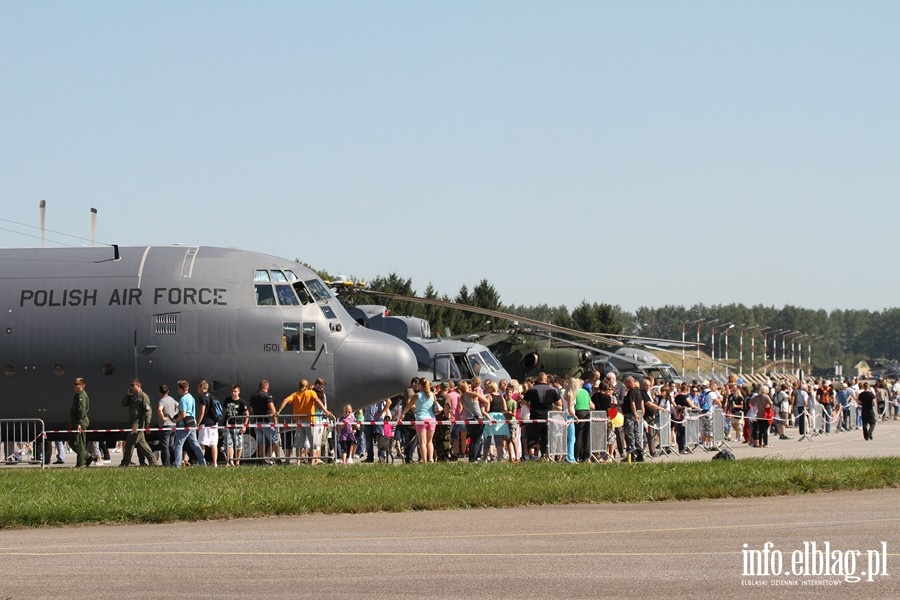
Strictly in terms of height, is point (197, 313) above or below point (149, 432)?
above

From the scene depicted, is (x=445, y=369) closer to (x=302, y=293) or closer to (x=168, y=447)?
(x=302, y=293)

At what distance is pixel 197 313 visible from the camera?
27734 mm

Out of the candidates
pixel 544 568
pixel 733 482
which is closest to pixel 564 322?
pixel 733 482

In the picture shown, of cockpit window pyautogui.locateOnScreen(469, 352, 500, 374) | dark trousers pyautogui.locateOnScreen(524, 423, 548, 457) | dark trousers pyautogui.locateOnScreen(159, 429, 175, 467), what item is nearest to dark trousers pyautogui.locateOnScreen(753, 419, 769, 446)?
cockpit window pyautogui.locateOnScreen(469, 352, 500, 374)

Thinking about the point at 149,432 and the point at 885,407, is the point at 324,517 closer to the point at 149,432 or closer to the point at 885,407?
the point at 149,432

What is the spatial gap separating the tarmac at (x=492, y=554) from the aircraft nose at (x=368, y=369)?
36.8ft

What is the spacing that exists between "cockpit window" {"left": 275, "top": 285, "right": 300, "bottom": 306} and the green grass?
5.25 m

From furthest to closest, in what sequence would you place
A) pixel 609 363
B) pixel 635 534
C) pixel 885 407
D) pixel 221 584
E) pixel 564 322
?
pixel 564 322 < pixel 885 407 < pixel 609 363 < pixel 635 534 < pixel 221 584

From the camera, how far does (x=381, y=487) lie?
62.8 ft

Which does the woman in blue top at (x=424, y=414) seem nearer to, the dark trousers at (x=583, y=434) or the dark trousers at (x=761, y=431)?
the dark trousers at (x=583, y=434)

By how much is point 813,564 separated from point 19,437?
68.5 feet

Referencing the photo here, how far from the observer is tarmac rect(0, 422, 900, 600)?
10750mm

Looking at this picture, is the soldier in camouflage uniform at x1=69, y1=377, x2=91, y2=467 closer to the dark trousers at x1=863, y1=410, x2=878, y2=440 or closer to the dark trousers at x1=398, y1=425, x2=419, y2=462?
the dark trousers at x1=398, y1=425, x2=419, y2=462

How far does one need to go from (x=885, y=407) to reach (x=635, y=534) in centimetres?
4458
